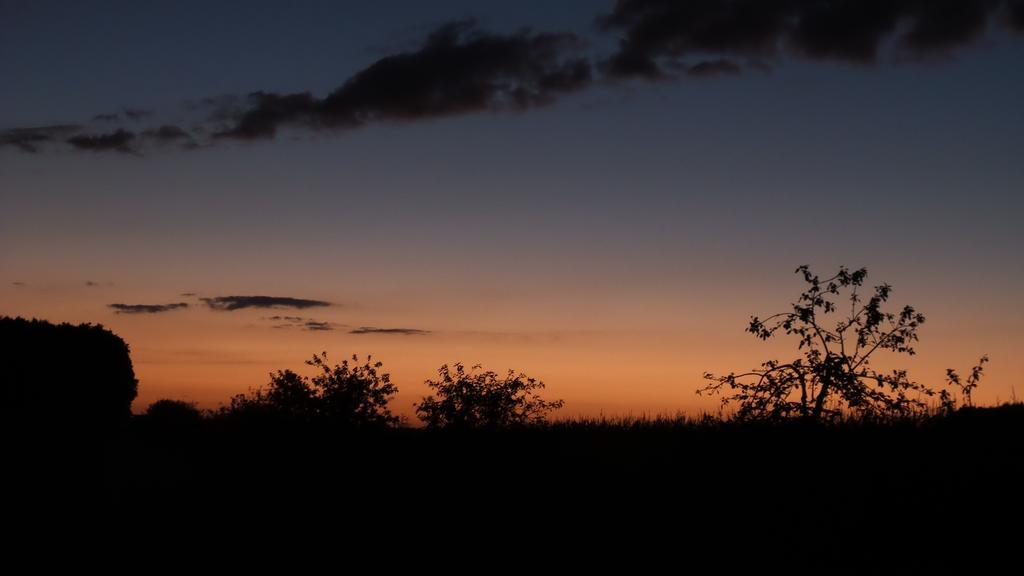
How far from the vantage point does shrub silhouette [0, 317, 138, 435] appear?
21.3 m

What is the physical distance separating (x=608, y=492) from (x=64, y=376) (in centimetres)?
1457

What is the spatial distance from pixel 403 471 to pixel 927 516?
1107 cm

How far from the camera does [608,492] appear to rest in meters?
17.5

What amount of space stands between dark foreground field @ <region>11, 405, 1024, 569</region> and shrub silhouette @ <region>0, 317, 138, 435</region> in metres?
0.91

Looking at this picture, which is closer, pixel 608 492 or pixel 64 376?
pixel 608 492

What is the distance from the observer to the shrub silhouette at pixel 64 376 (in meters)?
21.3

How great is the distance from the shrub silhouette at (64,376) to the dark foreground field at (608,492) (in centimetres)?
91

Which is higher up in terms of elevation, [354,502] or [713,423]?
[713,423]

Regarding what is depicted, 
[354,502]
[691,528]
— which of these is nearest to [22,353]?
[354,502]

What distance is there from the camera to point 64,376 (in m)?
22.6

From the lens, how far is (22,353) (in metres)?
21.5

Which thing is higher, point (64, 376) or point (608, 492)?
point (64, 376)

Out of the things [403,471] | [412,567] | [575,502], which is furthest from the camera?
[403,471]

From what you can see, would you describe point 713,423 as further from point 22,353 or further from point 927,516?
point 22,353
